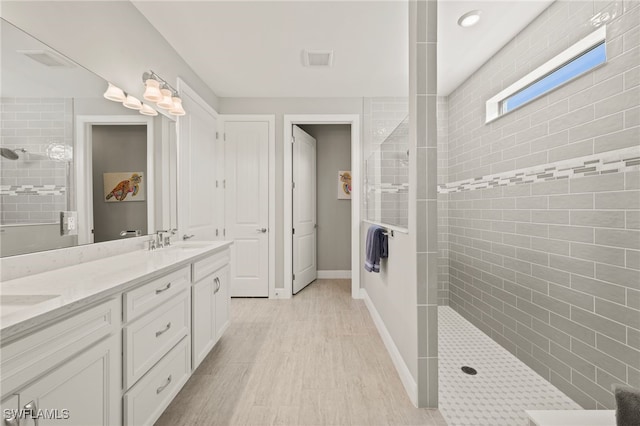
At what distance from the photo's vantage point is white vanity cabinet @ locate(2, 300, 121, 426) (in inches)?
28.4

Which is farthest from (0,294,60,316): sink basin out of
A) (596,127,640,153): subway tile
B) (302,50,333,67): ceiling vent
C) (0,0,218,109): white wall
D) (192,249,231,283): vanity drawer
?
(596,127,640,153): subway tile

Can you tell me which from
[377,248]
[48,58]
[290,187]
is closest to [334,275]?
[290,187]

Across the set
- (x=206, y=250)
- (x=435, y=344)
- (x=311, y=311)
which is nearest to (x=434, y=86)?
(x=435, y=344)

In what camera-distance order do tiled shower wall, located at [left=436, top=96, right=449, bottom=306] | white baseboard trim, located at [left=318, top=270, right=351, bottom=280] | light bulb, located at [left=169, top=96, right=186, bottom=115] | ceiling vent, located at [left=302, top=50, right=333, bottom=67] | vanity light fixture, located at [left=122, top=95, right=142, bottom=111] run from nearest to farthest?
vanity light fixture, located at [left=122, top=95, right=142, bottom=111], light bulb, located at [left=169, top=96, right=186, bottom=115], ceiling vent, located at [left=302, top=50, right=333, bottom=67], tiled shower wall, located at [left=436, top=96, right=449, bottom=306], white baseboard trim, located at [left=318, top=270, right=351, bottom=280]

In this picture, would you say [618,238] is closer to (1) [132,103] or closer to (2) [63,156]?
(2) [63,156]

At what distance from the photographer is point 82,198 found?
1.51 meters

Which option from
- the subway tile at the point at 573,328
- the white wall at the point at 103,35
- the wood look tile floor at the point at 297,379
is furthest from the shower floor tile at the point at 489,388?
the white wall at the point at 103,35

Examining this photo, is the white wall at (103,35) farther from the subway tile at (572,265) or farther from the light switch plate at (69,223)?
the subway tile at (572,265)

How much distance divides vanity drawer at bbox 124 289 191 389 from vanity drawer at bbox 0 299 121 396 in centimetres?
14

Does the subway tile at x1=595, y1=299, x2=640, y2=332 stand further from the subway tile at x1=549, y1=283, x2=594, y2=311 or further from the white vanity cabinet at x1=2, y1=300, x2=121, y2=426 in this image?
the white vanity cabinet at x1=2, y1=300, x2=121, y2=426

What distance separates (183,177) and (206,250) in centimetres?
105

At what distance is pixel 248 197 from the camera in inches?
135

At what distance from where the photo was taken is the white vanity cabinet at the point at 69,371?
72 centimetres

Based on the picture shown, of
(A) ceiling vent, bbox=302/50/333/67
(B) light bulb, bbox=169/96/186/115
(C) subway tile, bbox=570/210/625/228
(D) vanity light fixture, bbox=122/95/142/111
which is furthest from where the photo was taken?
(A) ceiling vent, bbox=302/50/333/67
